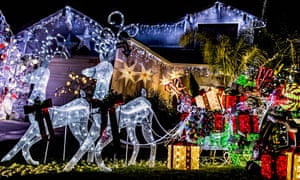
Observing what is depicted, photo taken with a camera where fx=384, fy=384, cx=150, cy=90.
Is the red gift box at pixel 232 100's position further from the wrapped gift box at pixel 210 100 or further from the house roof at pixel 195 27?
the house roof at pixel 195 27

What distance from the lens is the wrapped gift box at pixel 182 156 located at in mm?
8180

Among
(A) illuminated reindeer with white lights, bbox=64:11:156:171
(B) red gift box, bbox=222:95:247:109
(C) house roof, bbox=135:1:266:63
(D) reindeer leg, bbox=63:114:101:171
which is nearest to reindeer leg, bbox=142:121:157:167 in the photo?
(A) illuminated reindeer with white lights, bbox=64:11:156:171

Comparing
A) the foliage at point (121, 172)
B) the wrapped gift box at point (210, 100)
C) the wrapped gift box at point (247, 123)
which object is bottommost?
the foliage at point (121, 172)

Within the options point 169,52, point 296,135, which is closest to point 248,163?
point 296,135

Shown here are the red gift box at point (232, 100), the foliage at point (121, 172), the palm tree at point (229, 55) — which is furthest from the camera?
the palm tree at point (229, 55)

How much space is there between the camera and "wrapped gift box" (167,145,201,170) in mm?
8180

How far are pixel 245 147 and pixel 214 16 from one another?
35.1 ft

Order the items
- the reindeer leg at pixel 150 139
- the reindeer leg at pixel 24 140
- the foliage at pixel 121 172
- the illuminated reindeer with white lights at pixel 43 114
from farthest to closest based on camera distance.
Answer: the reindeer leg at pixel 150 139
the reindeer leg at pixel 24 140
the illuminated reindeer with white lights at pixel 43 114
the foliage at pixel 121 172

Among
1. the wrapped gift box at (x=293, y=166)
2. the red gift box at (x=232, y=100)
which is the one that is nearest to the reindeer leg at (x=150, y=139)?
the red gift box at (x=232, y=100)

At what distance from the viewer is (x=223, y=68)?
49.9 feet

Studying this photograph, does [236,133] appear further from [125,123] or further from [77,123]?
[77,123]

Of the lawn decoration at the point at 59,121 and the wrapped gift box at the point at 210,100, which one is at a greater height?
the wrapped gift box at the point at 210,100

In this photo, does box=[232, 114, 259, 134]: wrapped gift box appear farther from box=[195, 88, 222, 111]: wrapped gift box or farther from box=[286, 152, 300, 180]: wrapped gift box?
box=[286, 152, 300, 180]: wrapped gift box

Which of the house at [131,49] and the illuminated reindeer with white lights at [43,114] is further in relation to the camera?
the house at [131,49]
